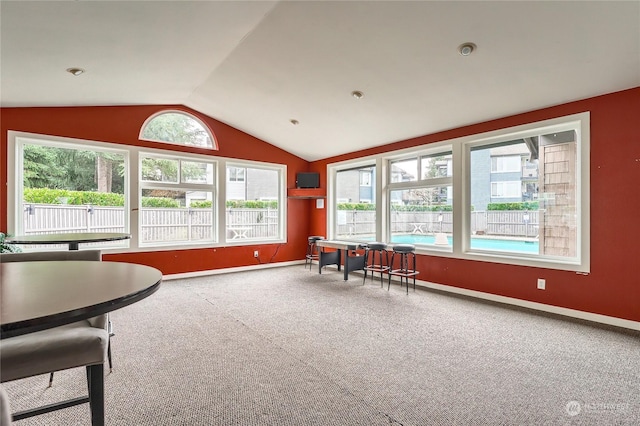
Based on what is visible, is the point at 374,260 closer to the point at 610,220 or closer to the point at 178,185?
the point at 610,220

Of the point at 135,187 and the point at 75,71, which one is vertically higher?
the point at 75,71

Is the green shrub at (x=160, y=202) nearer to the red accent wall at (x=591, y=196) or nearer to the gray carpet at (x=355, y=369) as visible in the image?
the red accent wall at (x=591, y=196)

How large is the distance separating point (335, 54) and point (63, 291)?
3.30m

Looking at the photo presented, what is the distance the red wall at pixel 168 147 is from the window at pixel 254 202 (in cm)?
24

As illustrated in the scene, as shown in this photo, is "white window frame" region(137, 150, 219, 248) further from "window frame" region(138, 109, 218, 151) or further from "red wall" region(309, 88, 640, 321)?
"red wall" region(309, 88, 640, 321)

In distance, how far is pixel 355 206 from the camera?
6594mm

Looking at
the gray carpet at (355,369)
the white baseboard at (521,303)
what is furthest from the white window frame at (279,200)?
the gray carpet at (355,369)

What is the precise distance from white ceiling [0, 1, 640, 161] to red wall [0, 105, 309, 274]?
A: 0.22 meters

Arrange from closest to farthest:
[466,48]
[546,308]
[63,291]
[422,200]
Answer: [63,291] < [466,48] < [546,308] < [422,200]

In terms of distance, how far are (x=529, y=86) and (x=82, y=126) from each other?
5.79 m

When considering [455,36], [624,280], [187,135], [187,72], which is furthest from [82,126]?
[624,280]

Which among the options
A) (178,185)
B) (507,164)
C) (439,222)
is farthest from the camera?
(178,185)

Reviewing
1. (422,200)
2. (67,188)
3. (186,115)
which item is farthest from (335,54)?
(67,188)

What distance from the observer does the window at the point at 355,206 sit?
621cm
